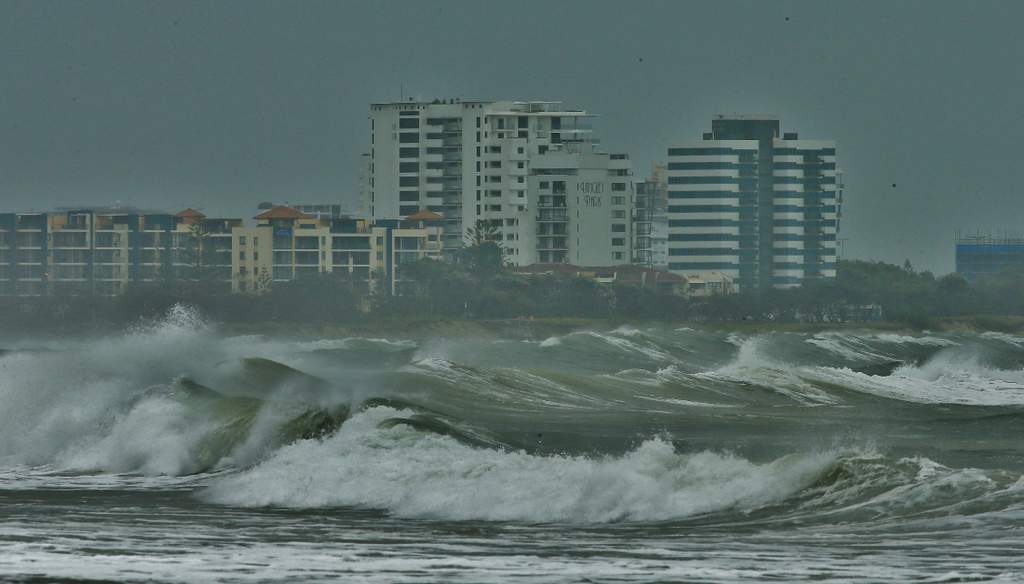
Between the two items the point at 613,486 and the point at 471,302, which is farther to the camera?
the point at 471,302

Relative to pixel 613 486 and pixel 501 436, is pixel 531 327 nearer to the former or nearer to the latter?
pixel 501 436

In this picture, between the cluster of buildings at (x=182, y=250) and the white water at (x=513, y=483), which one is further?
the cluster of buildings at (x=182, y=250)

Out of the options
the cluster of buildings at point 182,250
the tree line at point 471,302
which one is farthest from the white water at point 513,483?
the cluster of buildings at point 182,250

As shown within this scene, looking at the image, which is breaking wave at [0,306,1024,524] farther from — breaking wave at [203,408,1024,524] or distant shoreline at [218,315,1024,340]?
distant shoreline at [218,315,1024,340]

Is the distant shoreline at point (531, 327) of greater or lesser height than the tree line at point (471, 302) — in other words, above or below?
below

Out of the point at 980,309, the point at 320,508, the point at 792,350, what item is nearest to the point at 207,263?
the point at 980,309

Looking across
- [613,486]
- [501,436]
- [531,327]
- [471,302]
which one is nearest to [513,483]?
[613,486]

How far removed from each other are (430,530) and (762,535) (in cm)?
440

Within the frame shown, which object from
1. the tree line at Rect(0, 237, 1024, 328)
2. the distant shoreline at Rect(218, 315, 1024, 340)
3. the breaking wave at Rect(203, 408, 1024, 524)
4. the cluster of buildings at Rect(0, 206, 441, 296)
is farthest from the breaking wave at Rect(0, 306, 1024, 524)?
the cluster of buildings at Rect(0, 206, 441, 296)

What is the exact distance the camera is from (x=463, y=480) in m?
30.6

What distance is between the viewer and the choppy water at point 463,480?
23.6 m

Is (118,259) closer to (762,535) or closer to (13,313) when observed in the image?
(13,313)

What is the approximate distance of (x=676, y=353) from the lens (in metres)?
107

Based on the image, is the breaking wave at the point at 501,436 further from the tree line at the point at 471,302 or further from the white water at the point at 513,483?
the tree line at the point at 471,302
